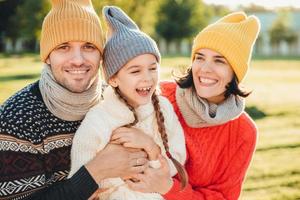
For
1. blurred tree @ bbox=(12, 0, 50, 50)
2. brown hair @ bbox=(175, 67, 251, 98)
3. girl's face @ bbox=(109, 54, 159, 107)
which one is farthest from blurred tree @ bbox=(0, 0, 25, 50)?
girl's face @ bbox=(109, 54, 159, 107)

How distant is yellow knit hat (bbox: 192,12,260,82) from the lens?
3844 millimetres

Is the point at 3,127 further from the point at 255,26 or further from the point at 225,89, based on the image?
the point at 255,26

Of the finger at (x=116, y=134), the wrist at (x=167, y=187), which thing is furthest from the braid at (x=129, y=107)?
the wrist at (x=167, y=187)

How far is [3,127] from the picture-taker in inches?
124

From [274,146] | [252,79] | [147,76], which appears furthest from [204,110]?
[252,79]

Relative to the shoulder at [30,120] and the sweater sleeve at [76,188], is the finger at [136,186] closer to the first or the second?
the sweater sleeve at [76,188]

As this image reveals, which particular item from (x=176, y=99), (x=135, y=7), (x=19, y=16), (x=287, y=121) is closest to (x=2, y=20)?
(x=19, y=16)

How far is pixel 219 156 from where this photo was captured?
12.6ft

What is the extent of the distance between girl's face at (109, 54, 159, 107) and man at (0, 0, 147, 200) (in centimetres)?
23

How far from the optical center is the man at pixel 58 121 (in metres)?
3.15

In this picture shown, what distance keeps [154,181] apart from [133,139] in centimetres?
33

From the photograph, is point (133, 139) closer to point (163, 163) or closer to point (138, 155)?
point (138, 155)

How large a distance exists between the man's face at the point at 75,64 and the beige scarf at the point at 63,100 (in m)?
0.05

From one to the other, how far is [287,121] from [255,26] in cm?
969
